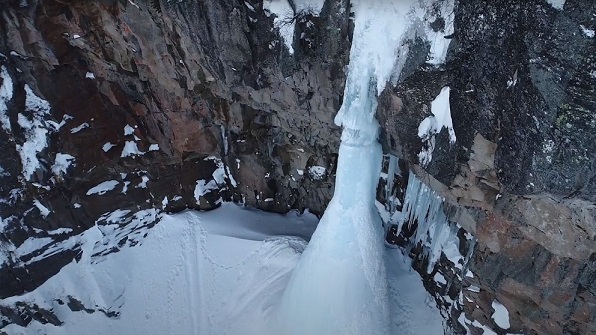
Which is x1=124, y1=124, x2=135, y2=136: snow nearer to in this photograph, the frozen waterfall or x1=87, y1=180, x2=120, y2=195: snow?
x1=87, y1=180, x2=120, y2=195: snow

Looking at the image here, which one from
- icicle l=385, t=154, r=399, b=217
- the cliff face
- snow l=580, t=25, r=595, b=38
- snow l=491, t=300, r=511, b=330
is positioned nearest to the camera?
snow l=580, t=25, r=595, b=38

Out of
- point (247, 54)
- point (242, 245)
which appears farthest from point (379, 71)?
point (242, 245)

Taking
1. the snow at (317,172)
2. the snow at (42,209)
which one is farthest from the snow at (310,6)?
the snow at (42,209)

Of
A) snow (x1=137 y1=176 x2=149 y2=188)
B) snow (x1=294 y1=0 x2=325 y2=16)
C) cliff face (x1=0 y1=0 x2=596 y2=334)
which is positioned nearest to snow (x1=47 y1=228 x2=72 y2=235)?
cliff face (x1=0 y1=0 x2=596 y2=334)

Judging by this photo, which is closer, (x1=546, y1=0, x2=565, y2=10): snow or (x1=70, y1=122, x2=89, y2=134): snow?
(x1=546, y1=0, x2=565, y2=10): snow

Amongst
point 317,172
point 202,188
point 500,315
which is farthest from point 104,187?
point 500,315

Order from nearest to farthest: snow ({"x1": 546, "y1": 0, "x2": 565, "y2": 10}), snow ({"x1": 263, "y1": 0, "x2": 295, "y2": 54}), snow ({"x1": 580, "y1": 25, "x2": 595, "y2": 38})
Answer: snow ({"x1": 580, "y1": 25, "x2": 595, "y2": 38}) < snow ({"x1": 546, "y1": 0, "x2": 565, "y2": 10}) < snow ({"x1": 263, "y1": 0, "x2": 295, "y2": 54})
